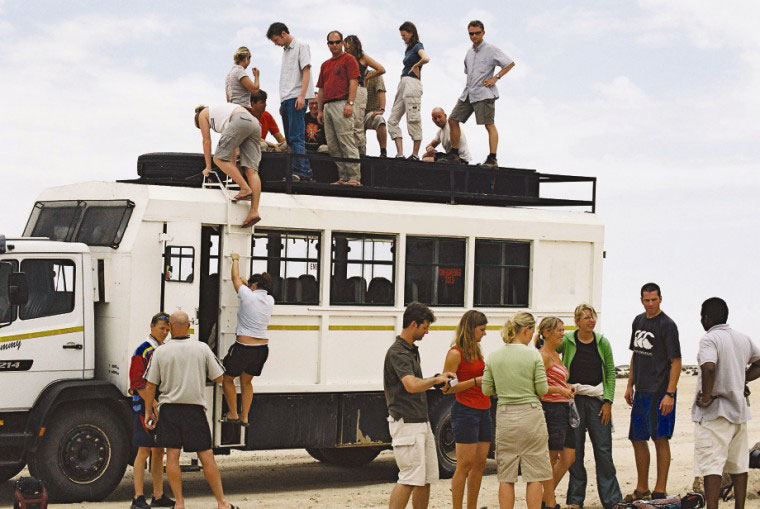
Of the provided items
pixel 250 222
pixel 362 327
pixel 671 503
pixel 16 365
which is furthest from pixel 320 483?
pixel 671 503

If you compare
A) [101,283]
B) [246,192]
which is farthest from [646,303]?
[101,283]

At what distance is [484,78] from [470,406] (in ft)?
22.2

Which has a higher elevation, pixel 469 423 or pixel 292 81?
pixel 292 81

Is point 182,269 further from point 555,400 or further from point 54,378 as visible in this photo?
point 555,400

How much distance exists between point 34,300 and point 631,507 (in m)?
6.25

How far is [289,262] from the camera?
14.9m

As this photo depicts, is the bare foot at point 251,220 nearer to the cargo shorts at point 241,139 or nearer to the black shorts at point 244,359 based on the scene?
the cargo shorts at point 241,139

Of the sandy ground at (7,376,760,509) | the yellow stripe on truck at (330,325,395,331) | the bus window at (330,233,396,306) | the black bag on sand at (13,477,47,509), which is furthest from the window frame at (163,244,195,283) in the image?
the black bag on sand at (13,477,47,509)

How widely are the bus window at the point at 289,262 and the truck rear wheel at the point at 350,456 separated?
303 centimetres

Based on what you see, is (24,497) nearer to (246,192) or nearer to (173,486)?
(173,486)

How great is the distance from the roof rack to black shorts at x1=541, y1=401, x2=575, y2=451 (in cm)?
417

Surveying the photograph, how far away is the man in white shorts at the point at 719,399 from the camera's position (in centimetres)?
1206

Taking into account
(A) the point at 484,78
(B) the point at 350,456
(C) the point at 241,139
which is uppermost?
(A) the point at 484,78

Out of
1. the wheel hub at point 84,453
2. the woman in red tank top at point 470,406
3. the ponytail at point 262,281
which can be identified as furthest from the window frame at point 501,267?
the wheel hub at point 84,453
